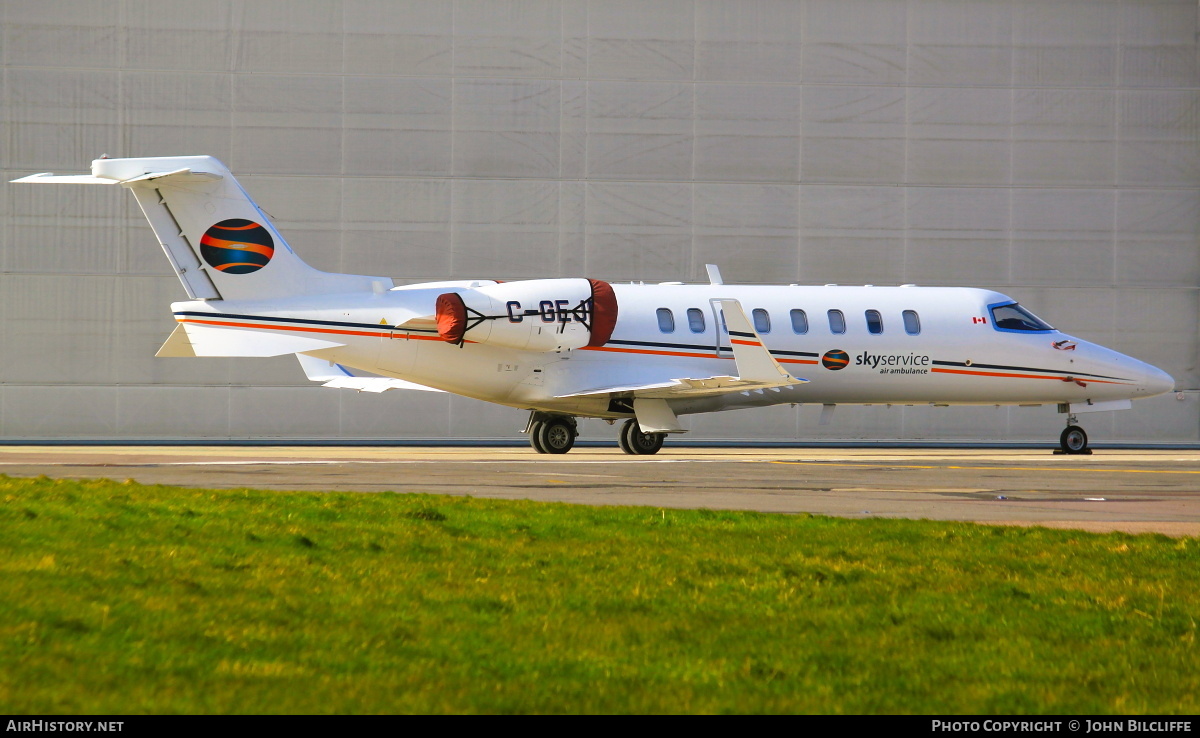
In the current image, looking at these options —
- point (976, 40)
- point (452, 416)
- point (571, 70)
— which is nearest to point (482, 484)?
point (452, 416)

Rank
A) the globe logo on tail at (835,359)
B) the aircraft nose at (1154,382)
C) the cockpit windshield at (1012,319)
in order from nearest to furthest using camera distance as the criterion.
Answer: the globe logo on tail at (835,359) → the cockpit windshield at (1012,319) → the aircraft nose at (1154,382)

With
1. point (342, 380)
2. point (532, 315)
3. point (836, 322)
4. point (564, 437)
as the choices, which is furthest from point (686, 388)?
point (342, 380)

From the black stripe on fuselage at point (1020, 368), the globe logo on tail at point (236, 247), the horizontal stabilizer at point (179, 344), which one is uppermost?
the globe logo on tail at point (236, 247)

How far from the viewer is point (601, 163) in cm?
3159

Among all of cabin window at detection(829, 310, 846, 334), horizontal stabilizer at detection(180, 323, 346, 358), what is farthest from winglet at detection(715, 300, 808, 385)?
horizontal stabilizer at detection(180, 323, 346, 358)

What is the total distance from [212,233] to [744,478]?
31.1ft

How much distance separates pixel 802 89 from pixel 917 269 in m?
5.59

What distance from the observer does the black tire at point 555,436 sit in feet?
78.6

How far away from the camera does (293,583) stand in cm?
733

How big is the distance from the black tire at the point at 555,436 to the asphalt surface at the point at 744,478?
22.3 inches

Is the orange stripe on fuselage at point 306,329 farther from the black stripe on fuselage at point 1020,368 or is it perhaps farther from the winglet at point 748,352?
the black stripe on fuselage at point 1020,368

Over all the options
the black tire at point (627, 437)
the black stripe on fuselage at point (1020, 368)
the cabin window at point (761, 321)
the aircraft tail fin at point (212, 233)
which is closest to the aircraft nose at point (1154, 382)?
the black stripe on fuselage at point (1020, 368)

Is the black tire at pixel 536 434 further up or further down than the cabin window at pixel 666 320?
further down

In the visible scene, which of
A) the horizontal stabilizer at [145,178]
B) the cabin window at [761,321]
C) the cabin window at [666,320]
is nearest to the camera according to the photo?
the horizontal stabilizer at [145,178]
